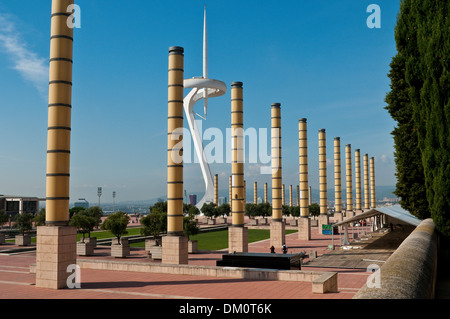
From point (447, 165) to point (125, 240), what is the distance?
24265 mm

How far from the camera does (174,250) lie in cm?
2480

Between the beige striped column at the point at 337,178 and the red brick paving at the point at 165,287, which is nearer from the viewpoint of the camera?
the red brick paving at the point at 165,287

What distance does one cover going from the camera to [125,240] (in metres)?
32.3

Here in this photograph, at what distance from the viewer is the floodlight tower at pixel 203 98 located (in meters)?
67.8

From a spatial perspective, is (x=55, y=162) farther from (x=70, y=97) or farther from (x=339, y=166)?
(x=339, y=166)

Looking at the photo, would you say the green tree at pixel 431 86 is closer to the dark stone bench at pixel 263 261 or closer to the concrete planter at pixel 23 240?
the dark stone bench at pixel 263 261

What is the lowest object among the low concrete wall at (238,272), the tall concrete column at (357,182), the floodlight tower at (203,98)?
the low concrete wall at (238,272)

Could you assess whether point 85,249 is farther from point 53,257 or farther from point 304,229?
point 304,229

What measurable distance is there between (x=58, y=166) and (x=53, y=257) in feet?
13.4

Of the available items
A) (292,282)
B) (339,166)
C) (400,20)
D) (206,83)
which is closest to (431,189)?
(292,282)

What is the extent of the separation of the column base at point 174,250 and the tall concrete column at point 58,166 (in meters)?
7.26

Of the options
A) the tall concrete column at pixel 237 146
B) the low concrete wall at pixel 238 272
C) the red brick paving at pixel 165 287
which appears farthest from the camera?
the tall concrete column at pixel 237 146

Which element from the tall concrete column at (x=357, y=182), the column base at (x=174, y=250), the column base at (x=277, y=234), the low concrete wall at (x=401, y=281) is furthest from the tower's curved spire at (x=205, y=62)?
the low concrete wall at (x=401, y=281)

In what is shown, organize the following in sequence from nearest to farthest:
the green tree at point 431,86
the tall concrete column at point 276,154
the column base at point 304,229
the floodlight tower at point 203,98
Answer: the green tree at point 431,86 → the tall concrete column at point 276,154 → the column base at point 304,229 → the floodlight tower at point 203,98
